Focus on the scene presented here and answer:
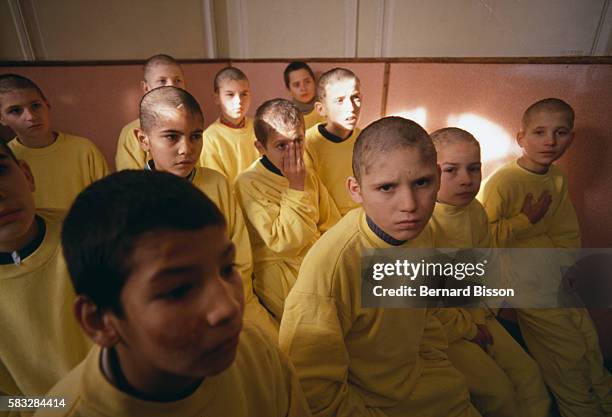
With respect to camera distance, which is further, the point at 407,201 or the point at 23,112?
the point at 23,112

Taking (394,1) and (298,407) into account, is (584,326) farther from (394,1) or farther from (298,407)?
(394,1)

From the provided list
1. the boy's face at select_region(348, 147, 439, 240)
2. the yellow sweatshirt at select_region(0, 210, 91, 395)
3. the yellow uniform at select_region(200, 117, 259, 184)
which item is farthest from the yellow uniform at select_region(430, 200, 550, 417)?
the yellow uniform at select_region(200, 117, 259, 184)

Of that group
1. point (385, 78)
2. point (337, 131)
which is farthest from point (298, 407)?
point (385, 78)

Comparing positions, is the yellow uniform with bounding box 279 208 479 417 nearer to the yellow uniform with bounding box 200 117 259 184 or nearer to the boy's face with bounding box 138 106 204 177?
the boy's face with bounding box 138 106 204 177

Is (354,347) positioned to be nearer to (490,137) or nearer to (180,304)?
(180,304)

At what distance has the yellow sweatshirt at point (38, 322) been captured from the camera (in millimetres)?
721

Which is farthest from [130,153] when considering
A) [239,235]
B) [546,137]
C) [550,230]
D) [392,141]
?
[550,230]

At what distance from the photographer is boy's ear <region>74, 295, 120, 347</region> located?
1.42 ft

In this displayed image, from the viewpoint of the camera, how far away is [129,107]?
8.12 ft

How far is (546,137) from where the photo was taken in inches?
50.6

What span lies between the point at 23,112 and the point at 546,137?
88.5 inches

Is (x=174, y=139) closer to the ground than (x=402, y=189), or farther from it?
farther from it

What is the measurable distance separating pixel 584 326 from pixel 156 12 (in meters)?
3.00

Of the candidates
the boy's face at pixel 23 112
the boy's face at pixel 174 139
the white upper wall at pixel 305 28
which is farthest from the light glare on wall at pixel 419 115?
the boy's face at pixel 23 112
